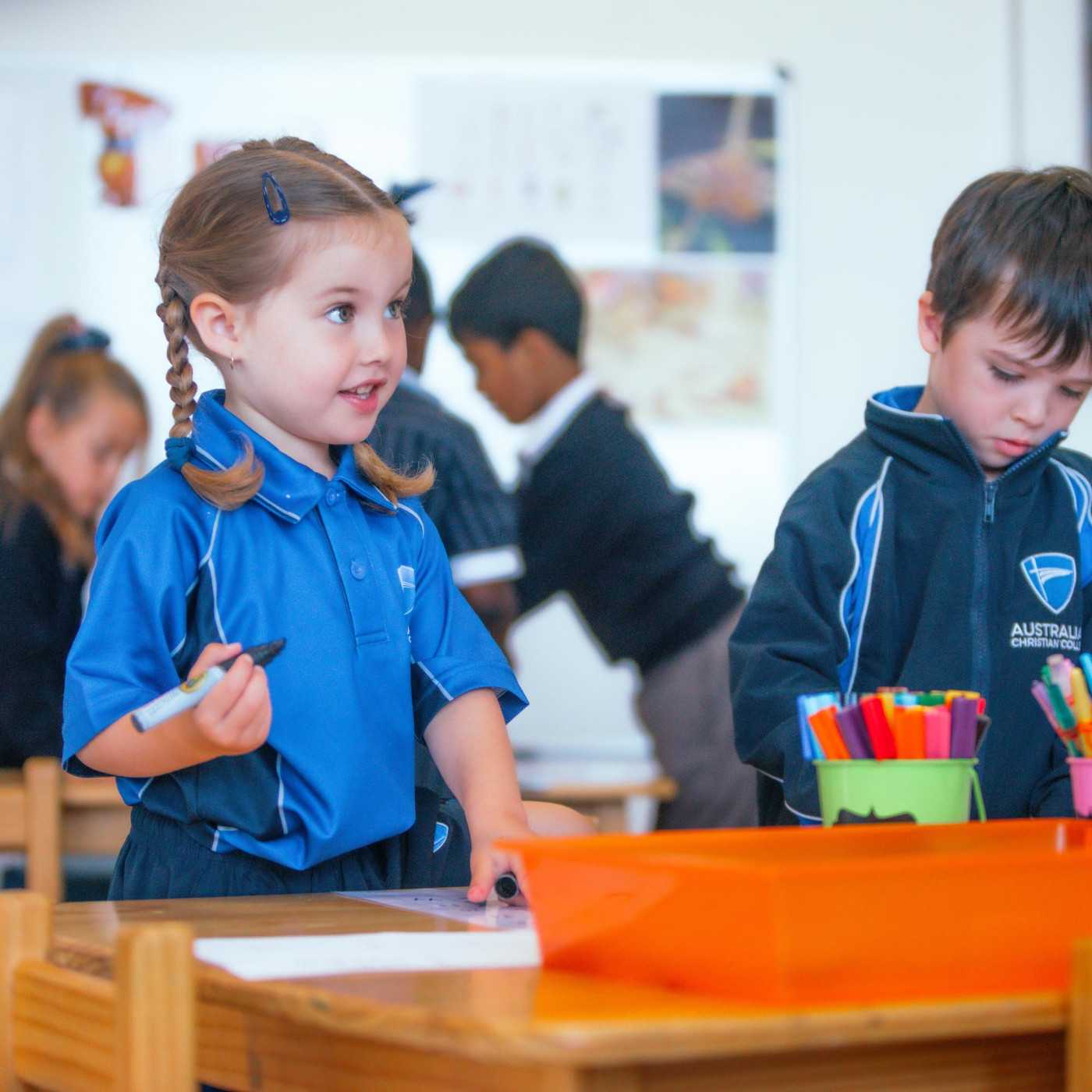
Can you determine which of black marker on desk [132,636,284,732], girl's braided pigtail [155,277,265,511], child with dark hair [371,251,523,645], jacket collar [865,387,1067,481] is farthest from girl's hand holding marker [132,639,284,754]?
child with dark hair [371,251,523,645]

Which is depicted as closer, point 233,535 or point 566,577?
point 233,535

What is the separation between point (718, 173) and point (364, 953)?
3.18m

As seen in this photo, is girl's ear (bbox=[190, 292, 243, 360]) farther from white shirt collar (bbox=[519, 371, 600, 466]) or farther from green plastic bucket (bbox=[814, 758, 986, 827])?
white shirt collar (bbox=[519, 371, 600, 466])

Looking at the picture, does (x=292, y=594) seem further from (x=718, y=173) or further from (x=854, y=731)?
(x=718, y=173)

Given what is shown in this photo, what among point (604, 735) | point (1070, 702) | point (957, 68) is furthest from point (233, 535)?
point (957, 68)

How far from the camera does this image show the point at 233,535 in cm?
116

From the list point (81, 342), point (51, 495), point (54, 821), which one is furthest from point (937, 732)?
point (81, 342)

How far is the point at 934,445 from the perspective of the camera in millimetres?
1298

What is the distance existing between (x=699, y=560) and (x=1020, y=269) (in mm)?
1805

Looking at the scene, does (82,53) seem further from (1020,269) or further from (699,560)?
(1020,269)

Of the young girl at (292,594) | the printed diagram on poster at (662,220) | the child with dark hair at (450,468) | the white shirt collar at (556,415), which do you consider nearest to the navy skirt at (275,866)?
the young girl at (292,594)

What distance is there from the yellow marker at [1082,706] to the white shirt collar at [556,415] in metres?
2.38

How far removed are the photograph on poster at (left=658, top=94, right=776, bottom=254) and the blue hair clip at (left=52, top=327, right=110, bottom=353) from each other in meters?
1.27

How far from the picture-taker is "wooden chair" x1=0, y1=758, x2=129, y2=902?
7.14 feet
